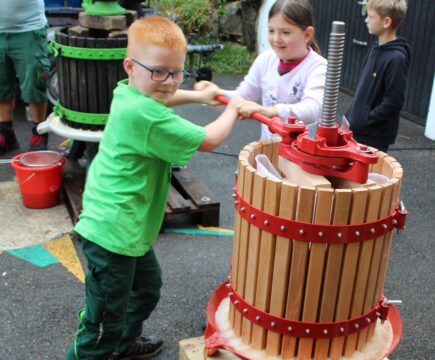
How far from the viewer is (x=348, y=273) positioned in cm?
201

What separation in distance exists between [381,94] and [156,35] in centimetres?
225

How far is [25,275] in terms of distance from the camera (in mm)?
3607

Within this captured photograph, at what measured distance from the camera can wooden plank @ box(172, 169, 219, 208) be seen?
426 cm

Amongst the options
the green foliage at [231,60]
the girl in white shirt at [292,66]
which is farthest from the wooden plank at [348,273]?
the green foliage at [231,60]

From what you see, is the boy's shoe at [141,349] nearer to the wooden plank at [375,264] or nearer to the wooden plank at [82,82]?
the wooden plank at [375,264]

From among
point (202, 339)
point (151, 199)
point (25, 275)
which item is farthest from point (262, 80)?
point (25, 275)

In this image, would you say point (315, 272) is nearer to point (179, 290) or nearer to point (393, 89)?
point (179, 290)

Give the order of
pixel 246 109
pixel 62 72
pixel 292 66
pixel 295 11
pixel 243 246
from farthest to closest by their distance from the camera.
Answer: pixel 62 72, pixel 292 66, pixel 295 11, pixel 246 109, pixel 243 246

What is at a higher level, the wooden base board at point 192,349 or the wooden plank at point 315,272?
the wooden plank at point 315,272

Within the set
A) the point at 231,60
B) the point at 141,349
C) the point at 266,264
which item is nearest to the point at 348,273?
the point at 266,264

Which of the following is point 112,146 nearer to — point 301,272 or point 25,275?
point 301,272

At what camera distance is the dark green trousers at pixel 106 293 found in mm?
2375

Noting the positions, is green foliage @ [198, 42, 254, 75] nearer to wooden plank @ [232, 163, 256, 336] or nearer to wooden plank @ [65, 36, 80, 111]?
wooden plank @ [65, 36, 80, 111]

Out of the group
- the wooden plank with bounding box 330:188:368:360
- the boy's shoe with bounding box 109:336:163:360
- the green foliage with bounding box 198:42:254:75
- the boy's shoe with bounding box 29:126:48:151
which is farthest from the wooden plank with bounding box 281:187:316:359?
the green foliage with bounding box 198:42:254:75
